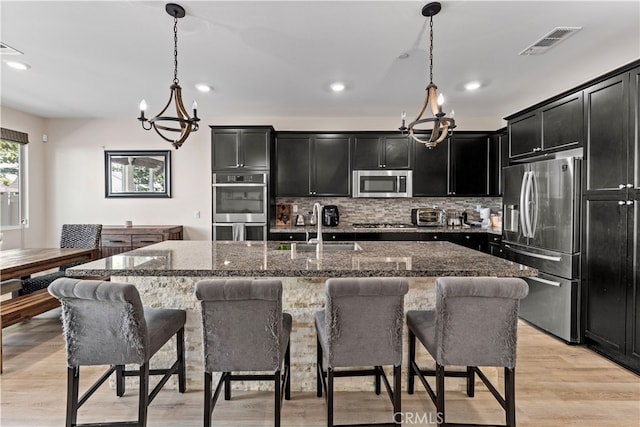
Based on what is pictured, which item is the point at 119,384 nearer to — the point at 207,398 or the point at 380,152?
the point at 207,398

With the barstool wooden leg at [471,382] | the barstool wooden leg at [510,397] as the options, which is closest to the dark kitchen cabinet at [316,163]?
the barstool wooden leg at [471,382]

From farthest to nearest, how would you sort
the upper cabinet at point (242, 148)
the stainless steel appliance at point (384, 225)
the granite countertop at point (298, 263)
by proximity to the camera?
the stainless steel appliance at point (384, 225)
the upper cabinet at point (242, 148)
the granite countertop at point (298, 263)

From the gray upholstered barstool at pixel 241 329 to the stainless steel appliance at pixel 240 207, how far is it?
2.84m

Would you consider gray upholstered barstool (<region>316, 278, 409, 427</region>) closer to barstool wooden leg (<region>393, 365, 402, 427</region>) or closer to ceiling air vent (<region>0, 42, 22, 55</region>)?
barstool wooden leg (<region>393, 365, 402, 427</region>)

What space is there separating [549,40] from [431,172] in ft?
7.34

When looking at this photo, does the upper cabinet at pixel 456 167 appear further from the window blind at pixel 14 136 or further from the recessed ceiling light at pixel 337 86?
the window blind at pixel 14 136

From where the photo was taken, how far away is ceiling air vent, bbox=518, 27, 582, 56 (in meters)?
2.44

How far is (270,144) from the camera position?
448 centimetres

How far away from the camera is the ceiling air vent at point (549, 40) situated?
2.44 meters

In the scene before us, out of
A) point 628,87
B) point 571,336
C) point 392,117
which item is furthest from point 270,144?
point 571,336

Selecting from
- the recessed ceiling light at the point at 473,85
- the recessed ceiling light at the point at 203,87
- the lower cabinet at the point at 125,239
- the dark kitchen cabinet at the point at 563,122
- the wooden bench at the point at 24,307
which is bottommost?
the wooden bench at the point at 24,307

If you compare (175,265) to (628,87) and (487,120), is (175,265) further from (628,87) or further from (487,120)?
(487,120)

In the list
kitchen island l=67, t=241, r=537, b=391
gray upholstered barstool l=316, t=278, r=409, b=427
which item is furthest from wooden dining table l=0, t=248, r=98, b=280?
gray upholstered barstool l=316, t=278, r=409, b=427

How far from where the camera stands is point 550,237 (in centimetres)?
311
